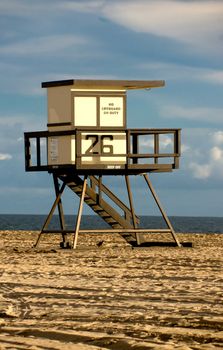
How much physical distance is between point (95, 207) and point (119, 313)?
16.4 m

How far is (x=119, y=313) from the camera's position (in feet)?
40.3

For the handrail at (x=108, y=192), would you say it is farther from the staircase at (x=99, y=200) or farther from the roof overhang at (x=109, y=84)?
the roof overhang at (x=109, y=84)

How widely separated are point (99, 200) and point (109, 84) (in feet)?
12.2

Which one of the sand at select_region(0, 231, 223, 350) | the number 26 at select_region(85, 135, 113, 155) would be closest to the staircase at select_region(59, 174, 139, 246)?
the number 26 at select_region(85, 135, 113, 155)

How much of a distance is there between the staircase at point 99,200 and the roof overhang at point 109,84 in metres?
2.80

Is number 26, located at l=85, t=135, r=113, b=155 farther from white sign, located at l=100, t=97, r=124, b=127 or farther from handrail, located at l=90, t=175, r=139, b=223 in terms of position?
handrail, located at l=90, t=175, r=139, b=223

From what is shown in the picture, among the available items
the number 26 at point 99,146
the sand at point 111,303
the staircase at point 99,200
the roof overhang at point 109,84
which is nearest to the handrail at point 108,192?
the staircase at point 99,200

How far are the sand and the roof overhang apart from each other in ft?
18.6

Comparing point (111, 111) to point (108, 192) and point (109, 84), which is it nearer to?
point (109, 84)

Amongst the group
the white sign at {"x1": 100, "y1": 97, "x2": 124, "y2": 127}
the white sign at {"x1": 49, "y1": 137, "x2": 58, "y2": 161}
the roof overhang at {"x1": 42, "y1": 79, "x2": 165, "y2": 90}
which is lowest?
the white sign at {"x1": 49, "y1": 137, "x2": 58, "y2": 161}

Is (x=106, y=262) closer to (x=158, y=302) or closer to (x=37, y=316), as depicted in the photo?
(x=158, y=302)

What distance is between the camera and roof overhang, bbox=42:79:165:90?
27.0m

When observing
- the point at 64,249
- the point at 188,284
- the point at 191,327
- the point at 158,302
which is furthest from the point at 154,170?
the point at 191,327

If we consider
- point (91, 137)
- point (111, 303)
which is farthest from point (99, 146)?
point (111, 303)
